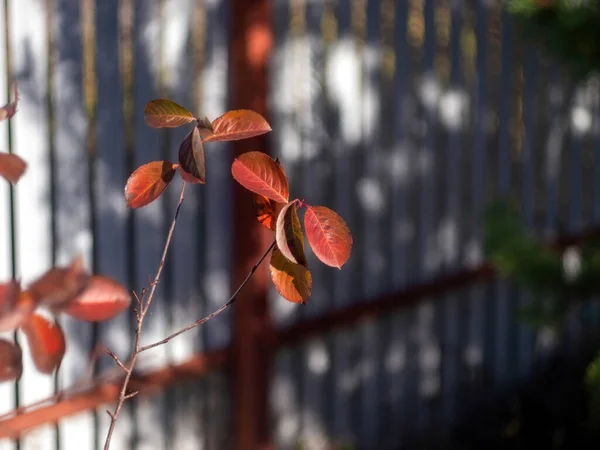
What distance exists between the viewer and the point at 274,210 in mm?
937

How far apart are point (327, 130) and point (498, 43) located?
5.04 feet

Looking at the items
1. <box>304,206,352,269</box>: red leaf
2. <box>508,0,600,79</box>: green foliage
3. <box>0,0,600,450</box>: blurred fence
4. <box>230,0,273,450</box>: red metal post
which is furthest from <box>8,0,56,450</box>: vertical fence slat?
<box>508,0,600,79</box>: green foliage

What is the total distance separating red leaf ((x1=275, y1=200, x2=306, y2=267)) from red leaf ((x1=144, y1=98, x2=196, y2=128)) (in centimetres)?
16

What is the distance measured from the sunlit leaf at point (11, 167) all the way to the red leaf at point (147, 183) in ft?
0.36

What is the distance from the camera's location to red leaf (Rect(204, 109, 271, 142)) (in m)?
0.92

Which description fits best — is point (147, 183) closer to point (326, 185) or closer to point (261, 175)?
point (261, 175)

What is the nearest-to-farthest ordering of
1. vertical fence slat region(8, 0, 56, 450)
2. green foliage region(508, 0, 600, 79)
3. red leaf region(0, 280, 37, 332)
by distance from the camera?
red leaf region(0, 280, 37, 332), vertical fence slat region(8, 0, 56, 450), green foliage region(508, 0, 600, 79)

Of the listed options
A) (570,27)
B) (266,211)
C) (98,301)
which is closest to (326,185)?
(570,27)

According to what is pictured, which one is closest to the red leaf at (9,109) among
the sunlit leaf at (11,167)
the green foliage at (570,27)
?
the sunlit leaf at (11,167)

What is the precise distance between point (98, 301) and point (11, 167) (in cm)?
16

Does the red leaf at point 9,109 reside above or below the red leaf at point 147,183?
above

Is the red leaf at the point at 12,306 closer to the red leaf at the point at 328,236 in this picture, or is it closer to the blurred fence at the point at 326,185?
the red leaf at the point at 328,236

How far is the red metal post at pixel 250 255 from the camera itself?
287cm

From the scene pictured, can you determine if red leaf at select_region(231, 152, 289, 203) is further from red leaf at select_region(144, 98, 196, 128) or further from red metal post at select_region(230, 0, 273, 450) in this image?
red metal post at select_region(230, 0, 273, 450)
